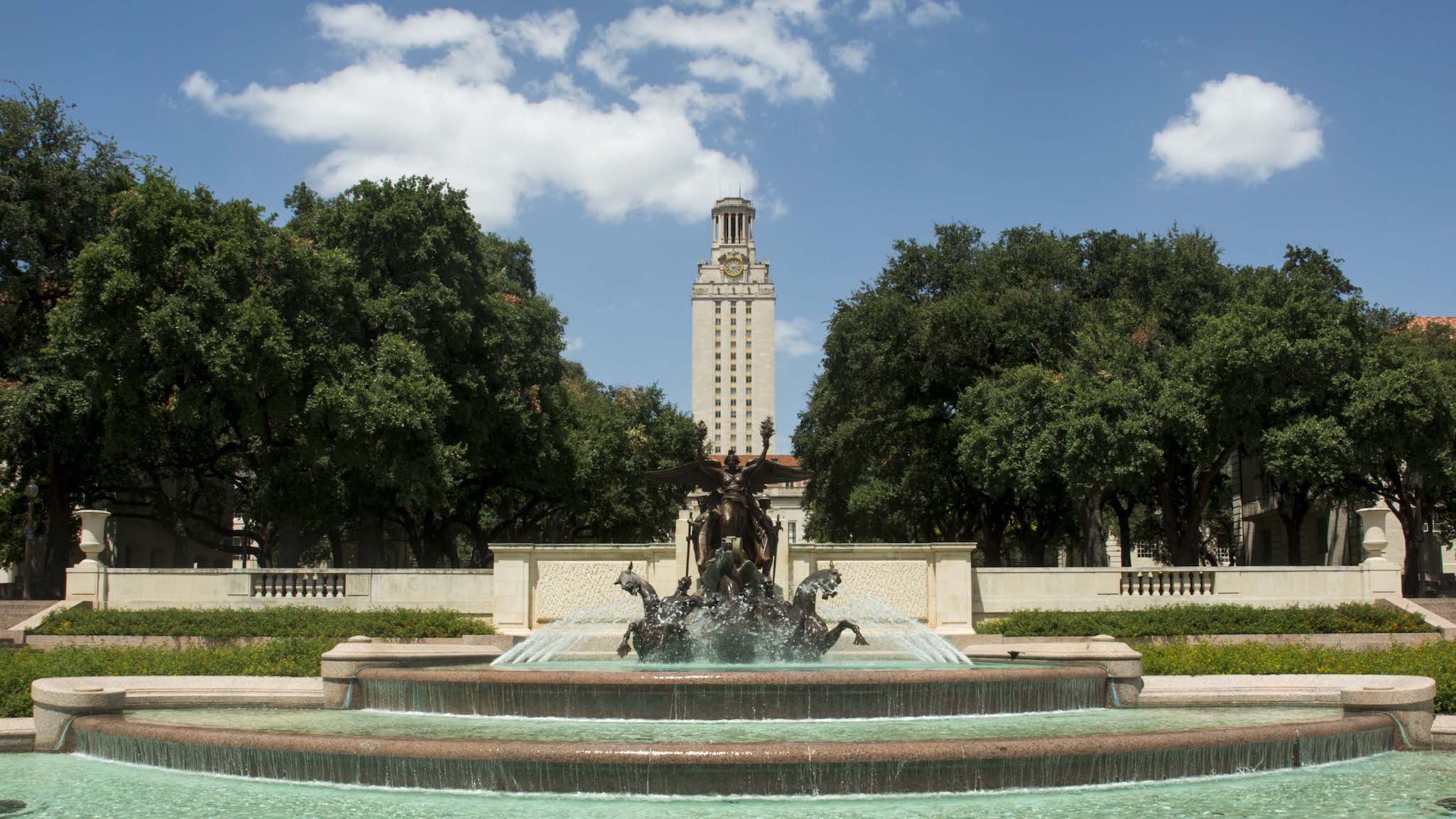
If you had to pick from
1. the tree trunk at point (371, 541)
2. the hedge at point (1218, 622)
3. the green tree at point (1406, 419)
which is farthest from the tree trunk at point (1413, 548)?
the tree trunk at point (371, 541)

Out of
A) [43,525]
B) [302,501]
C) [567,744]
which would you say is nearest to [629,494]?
[302,501]

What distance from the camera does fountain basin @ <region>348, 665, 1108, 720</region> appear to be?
529 inches

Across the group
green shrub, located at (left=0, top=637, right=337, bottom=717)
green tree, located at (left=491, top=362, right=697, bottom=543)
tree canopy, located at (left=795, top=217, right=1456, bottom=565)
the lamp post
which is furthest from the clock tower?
green shrub, located at (left=0, top=637, right=337, bottom=717)

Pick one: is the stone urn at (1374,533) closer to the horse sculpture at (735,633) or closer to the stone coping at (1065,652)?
the stone coping at (1065,652)

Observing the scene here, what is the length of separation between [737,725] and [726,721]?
0.27 meters

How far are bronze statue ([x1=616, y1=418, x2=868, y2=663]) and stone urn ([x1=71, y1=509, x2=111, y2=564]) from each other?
16905 mm

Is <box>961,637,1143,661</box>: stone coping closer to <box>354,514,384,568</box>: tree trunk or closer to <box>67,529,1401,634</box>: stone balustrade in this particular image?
<box>67,529,1401,634</box>: stone balustrade

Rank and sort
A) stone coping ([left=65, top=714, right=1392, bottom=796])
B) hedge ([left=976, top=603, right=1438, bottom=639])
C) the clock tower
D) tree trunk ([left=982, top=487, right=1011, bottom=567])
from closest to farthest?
stone coping ([left=65, top=714, right=1392, bottom=796]) → hedge ([left=976, top=603, right=1438, bottom=639]) → tree trunk ([left=982, top=487, right=1011, bottom=567]) → the clock tower

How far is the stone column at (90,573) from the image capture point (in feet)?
96.0

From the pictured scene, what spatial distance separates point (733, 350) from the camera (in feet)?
484

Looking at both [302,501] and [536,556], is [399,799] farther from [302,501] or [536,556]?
[302,501]

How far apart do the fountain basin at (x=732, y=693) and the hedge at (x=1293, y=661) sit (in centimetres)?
546

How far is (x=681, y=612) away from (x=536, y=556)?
11.0m

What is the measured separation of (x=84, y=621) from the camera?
89.6 feet
